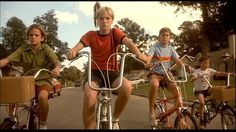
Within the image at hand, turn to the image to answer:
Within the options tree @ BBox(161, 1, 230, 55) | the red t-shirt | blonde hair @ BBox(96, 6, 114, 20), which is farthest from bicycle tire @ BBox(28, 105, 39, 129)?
tree @ BBox(161, 1, 230, 55)

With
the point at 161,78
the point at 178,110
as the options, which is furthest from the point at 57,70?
the point at 161,78

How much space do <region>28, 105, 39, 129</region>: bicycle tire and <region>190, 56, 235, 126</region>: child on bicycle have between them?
240cm

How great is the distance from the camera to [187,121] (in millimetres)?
4777

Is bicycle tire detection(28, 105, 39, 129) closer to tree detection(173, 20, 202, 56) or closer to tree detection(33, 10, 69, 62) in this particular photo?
tree detection(33, 10, 69, 62)

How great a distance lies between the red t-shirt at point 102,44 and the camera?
4.34 m

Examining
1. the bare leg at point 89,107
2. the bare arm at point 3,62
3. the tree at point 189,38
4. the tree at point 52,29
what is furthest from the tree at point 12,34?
the tree at point 189,38

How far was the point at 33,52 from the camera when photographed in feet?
16.3

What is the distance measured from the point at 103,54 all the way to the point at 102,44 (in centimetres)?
10

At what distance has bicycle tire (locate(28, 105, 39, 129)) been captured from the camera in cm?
485

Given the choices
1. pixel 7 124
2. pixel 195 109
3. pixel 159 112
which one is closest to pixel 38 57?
pixel 7 124

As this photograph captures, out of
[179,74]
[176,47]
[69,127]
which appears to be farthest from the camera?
[69,127]

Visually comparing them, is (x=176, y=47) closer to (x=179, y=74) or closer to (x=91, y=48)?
(x=179, y=74)

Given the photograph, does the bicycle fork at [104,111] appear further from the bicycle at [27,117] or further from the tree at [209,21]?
the tree at [209,21]

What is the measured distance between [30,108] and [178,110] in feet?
5.44
